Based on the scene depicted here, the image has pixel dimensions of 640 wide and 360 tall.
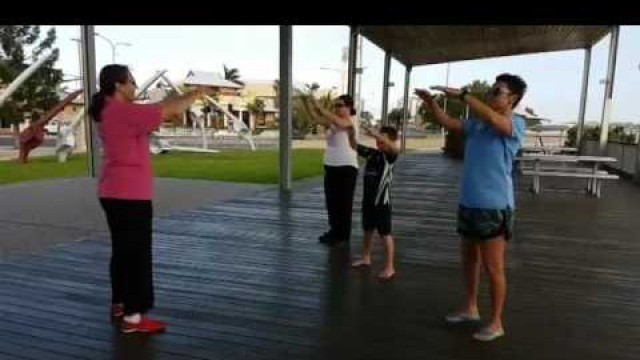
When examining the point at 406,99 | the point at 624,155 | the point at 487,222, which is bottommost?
the point at 624,155

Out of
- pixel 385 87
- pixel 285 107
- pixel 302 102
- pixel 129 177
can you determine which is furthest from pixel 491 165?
pixel 385 87

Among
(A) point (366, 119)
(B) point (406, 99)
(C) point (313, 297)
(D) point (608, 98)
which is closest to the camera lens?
(C) point (313, 297)

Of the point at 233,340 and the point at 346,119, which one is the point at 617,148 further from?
the point at 233,340

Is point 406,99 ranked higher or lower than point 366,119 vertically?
higher

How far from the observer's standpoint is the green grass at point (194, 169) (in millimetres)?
12391

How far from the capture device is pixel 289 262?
488 centimetres

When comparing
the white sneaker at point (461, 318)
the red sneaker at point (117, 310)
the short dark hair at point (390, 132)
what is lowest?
the white sneaker at point (461, 318)

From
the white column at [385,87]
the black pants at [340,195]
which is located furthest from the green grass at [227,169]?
the black pants at [340,195]

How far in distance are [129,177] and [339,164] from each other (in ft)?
8.50

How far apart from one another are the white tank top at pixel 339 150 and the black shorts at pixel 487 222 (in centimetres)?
219

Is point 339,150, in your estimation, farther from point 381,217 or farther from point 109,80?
point 109,80

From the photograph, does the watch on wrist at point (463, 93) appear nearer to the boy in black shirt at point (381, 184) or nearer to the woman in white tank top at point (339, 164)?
the boy in black shirt at point (381, 184)

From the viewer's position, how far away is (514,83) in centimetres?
309

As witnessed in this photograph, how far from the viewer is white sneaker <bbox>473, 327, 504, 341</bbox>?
327 cm
